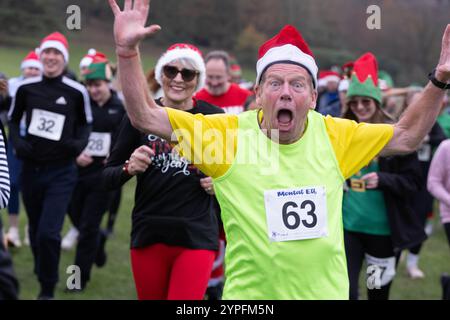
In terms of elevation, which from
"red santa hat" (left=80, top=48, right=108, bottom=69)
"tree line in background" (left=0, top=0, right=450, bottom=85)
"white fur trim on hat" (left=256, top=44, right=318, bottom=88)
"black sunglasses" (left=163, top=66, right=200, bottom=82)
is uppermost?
"tree line in background" (left=0, top=0, right=450, bottom=85)

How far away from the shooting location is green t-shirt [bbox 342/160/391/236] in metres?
5.73

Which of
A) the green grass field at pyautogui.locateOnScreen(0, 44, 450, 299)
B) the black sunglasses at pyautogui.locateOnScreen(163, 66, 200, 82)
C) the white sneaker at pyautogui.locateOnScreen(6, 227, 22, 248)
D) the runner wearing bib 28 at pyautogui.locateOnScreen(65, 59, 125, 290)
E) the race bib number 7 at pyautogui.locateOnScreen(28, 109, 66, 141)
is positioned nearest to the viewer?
the black sunglasses at pyautogui.locateOnScreen(163, 66, 200, 82)

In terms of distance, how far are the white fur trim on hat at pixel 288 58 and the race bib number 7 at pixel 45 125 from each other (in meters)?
3.91

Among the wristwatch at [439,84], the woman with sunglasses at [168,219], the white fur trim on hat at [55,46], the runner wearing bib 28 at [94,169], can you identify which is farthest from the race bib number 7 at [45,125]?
the wristwatch at [439,84]

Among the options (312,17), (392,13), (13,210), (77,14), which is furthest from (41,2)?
(77,14)

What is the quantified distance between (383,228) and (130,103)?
3.18m

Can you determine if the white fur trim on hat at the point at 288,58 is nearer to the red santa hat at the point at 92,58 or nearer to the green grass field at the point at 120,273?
the green grass field at the point at 120,273

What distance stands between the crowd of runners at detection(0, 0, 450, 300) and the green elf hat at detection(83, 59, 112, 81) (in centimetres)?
Answer: 2

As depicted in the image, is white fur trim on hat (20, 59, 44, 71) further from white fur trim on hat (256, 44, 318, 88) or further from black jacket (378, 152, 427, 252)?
white fur trim on hat (256, 44, 318, 88)

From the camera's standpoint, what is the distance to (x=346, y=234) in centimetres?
578

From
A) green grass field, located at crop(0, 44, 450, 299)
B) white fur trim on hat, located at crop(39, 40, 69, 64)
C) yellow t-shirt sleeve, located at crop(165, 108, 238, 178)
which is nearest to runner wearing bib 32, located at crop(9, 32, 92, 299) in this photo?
white fur trim on hat, located at crop(39, 40, 69, 64)

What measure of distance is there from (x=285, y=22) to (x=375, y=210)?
36450 mm

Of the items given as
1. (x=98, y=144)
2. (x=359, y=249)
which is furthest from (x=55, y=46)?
(x=359, y=249)
